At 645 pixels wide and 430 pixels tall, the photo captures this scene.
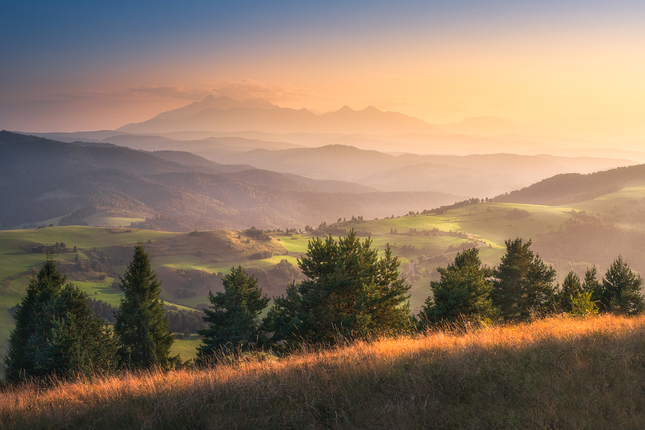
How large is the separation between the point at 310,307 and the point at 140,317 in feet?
65.0

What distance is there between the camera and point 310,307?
1984 centimetres

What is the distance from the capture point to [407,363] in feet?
22.8

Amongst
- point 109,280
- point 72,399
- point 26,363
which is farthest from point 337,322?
point 109,280

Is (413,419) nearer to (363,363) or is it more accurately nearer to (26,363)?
(363,363)

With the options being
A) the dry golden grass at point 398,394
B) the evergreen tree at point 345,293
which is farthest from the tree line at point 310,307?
the dry golden grass at point 398,394

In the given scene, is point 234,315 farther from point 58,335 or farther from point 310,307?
point 310,307

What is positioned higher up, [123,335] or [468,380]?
[468,380]

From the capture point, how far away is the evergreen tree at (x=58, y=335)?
21703 millimetres

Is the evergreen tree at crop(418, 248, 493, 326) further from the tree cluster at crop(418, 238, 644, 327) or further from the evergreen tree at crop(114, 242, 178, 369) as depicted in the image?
the evergreen tree at crop(114, 242, 178, 369)

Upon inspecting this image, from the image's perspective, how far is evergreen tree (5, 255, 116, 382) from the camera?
854 inches

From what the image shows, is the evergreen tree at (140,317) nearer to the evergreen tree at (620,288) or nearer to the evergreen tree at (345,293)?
the evergreen tree at (345,293)

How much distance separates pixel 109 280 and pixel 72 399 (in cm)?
20123

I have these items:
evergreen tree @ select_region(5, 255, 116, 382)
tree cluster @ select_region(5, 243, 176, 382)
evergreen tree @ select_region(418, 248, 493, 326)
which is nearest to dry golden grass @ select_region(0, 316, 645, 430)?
evergreen tree @ select_region(5, 255, 116, 382)

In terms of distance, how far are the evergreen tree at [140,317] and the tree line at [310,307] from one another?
89mm
